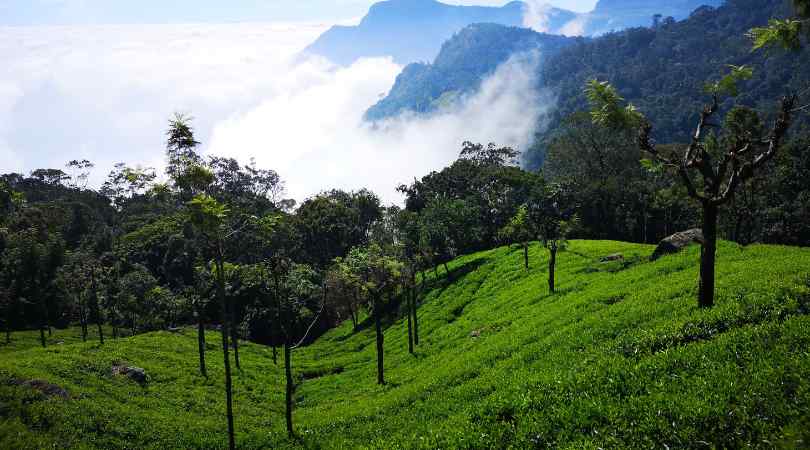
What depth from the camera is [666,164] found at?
732 inches

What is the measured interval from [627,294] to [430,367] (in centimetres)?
1428

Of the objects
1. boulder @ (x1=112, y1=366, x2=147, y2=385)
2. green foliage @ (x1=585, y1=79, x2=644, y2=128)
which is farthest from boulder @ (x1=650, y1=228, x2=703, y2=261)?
boulder @ (x1=112, y1=366, x2=147, y2=385)

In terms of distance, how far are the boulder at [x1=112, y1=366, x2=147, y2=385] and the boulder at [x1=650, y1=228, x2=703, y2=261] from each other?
42.2 m

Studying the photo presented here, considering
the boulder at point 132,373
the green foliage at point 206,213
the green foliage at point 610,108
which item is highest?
the green foliage at point 610,108

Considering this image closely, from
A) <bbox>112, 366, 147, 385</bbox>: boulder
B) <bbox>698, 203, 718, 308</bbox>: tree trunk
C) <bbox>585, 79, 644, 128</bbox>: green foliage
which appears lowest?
<bbox>112, 366, 147, 385</bbox>: boulder

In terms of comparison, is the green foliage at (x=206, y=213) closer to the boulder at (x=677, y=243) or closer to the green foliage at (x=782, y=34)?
the green foliage at (x=782, y=34)

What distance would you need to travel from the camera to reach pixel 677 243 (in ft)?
123

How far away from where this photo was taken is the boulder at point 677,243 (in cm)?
3722

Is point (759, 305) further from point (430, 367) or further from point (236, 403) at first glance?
point (236, 403)

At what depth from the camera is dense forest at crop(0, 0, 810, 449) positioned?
1855 centimetres

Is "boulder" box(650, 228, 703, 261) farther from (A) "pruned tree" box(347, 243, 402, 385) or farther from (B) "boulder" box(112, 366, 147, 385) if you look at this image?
(B) "boulder" box(112, 366, 147, 385)

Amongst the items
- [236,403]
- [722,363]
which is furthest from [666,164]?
[236,403]

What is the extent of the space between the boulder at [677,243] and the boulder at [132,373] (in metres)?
42.2

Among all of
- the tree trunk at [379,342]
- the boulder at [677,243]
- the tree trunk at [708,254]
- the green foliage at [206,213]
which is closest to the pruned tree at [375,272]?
the tree trunk at [379,342]
